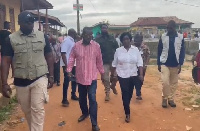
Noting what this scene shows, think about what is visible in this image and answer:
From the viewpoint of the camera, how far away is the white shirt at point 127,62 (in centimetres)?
539

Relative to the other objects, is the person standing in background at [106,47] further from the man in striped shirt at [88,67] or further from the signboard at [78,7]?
the signboard at [78,7]

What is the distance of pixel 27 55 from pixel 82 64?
52.7 inches

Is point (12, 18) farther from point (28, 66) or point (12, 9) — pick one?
point (28, 66)

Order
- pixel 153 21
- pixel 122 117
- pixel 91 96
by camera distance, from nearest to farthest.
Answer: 1. pixel 91 96
2. pixel 122 117
3. pixel 153 21

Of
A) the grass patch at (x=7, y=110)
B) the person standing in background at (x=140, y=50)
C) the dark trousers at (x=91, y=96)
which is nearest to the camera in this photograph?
the dark trousers at (x=91, y=96)

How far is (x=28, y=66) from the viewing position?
3824 millimetres

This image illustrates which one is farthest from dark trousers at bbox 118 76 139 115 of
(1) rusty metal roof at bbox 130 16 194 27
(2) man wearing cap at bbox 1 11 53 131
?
(1) rusty metal roof at bbox 130 16 194 27

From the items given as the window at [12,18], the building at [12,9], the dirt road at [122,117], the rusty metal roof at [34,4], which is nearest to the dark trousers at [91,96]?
the dirt road at [122,117]

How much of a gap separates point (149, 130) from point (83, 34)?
2.18m

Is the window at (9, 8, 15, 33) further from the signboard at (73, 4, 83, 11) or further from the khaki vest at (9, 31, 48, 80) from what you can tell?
the signboard at (73, 4, 83, 11)

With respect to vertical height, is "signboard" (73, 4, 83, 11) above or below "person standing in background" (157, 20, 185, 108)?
above

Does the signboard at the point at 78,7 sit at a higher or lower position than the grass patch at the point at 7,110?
higher

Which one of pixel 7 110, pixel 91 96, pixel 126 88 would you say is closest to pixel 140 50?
pixel 126 88

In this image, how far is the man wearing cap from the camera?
3.80 m
